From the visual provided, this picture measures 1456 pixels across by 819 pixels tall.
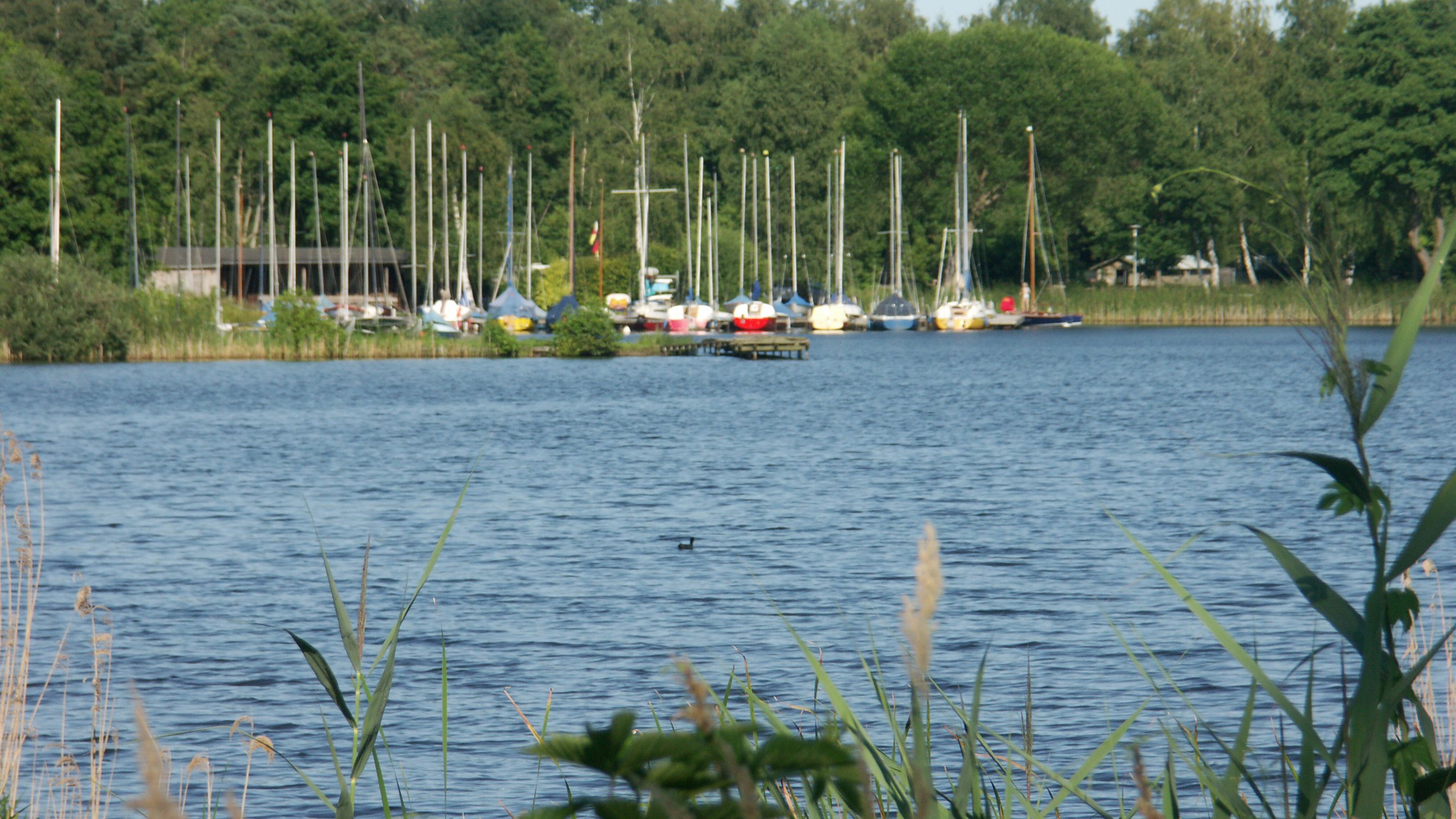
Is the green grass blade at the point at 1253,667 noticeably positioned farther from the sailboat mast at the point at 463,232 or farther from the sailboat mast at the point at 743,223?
the sailboat mast at the point at 743,223

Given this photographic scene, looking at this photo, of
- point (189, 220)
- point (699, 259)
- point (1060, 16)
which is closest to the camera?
point (189, 220)

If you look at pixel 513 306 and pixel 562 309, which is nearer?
pixel 562 309

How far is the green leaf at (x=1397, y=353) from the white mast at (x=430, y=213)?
55723 millimetres

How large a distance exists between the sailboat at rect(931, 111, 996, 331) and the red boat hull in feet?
35.0

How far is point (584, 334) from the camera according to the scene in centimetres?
5131

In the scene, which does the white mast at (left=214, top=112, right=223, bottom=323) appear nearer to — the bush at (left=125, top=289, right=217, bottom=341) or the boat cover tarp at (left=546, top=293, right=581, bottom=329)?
the bush at (left=125, top=289, right=217, bottom=341)

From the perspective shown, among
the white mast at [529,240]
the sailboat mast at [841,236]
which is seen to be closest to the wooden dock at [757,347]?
the white mast at [529,240]

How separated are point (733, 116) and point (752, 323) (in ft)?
77.2

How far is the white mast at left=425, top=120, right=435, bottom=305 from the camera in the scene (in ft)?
193

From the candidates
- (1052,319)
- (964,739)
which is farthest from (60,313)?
(964,739)

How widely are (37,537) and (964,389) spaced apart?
28.8 m

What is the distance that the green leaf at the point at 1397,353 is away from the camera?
238 centimetres

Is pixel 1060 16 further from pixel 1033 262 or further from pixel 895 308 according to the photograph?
pixel 895 308

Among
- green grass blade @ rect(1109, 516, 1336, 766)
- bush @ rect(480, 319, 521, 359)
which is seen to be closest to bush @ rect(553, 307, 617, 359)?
bush @ rect(480, 319, 521, 359)
